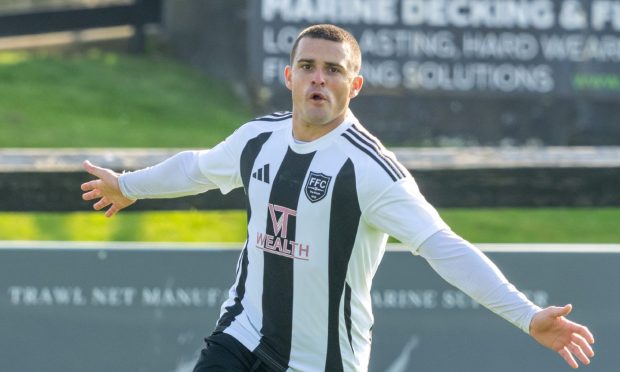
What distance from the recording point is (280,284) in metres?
4.57

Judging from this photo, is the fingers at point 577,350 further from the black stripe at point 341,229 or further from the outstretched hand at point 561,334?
the black stripe at point 341,229

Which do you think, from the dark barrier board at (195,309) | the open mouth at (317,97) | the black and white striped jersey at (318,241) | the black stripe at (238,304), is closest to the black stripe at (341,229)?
the black and white striped jersey at (318,241)

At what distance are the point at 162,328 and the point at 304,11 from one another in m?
5.26

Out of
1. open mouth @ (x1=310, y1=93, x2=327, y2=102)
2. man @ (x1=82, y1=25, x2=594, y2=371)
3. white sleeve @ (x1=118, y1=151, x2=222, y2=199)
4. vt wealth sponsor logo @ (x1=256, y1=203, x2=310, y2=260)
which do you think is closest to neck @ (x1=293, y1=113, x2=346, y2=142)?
man @ (x1=82, y1=25, x2=594, y2=371)

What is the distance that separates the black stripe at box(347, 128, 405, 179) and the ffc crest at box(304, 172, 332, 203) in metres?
0.18

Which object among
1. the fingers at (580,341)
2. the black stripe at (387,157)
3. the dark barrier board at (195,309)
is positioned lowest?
the dark barrier board at (195,309)

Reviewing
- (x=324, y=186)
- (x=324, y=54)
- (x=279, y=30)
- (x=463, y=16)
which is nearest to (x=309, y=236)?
(x=324, y=186)

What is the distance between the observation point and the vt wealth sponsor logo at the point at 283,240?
4.53 m

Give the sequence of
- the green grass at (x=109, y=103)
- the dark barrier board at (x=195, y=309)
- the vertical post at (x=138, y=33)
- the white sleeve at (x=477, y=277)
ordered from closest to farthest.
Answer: the white sleeve at (x=477, y=277)
the dark barrier board at (x=195, y=309)
the green grass at (x=109, y=103)
the vertical post at (x=138, y=33)

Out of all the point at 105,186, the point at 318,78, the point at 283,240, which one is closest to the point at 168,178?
the point at 105,186

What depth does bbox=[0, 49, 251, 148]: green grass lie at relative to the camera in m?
11.6

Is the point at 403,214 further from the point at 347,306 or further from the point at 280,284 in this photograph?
the point at 280,284

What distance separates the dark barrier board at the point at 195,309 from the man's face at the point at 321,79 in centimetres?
215

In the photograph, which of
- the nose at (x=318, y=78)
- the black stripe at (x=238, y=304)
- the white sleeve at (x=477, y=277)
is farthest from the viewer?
the black stripe at (x=238, y=304)
